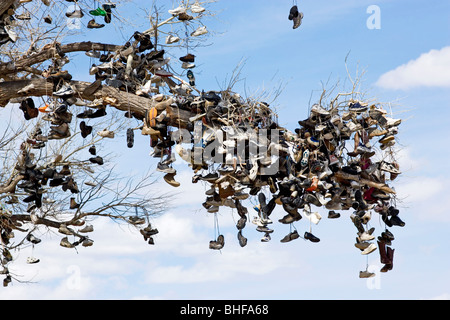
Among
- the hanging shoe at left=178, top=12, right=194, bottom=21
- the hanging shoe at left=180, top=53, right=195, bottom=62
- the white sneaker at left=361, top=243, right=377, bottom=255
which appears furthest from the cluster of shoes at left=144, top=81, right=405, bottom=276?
the hanging shoe at left=178, top=12, right=194, bottom=21

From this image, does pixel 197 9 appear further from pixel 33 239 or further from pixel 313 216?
pixel 33 239

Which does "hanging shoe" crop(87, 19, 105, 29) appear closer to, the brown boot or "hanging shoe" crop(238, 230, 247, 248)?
"hanging shoe" crop(238, 230, 247, 248)

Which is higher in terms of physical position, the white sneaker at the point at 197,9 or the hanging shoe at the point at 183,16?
the white sneaker at the point at 197,9

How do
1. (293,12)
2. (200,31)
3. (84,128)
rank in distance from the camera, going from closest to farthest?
(293,12)
(84,128)
(200,31)

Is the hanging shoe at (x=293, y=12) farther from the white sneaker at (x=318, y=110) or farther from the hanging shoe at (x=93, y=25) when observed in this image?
the hanging shoe at (x=93, y=25)

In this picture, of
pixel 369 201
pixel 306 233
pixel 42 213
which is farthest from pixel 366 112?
pixel 42 213

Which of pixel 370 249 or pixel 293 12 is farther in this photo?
pixel 293 12

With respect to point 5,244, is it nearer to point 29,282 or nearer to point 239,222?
point 29,282

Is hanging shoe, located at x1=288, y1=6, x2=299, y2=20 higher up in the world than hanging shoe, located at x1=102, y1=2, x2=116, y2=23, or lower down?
lower down

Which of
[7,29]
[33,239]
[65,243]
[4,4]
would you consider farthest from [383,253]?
[33,239]

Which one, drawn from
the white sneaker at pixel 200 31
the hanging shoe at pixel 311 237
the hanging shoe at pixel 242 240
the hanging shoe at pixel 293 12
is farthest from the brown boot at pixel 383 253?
the white sneaker at pixel 200 31

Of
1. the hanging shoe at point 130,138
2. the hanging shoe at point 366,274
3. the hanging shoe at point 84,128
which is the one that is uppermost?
the hanging shoe at point 84,128

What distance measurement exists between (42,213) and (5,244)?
688 mm

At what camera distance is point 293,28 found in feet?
19.7
